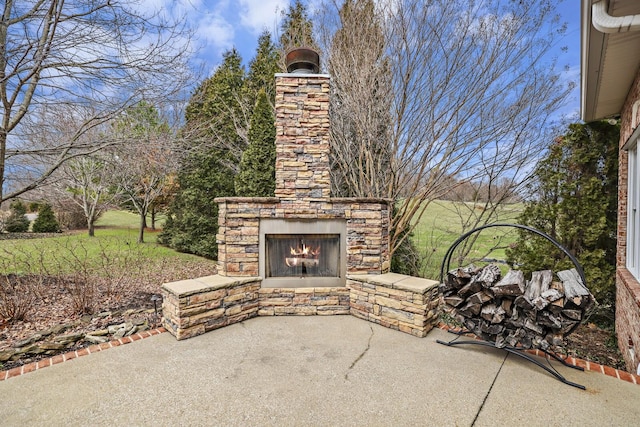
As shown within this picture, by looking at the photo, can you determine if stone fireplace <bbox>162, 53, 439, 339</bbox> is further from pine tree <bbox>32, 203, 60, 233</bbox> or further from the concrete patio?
pine tree <bbox>32, 203, 60, 233</bbox>

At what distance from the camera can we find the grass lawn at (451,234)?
18.2 ft

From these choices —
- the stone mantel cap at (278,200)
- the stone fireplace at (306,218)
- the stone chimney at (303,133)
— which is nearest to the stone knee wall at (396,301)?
the stone fireplace at (306,218)

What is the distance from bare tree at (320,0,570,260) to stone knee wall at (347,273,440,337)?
212 centimetres

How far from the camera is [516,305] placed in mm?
2727

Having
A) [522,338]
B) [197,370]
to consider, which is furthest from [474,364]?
[197,370]

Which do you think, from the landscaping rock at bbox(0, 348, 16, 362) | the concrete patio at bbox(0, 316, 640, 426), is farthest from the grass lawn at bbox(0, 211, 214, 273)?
the concrete patio at bbox(0, 316, 640, 426)

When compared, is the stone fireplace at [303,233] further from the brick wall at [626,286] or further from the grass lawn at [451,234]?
the grass lawn at [451,234]

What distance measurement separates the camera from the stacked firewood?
2535 millimetres

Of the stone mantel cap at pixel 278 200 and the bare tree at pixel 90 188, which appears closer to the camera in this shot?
the stone mantel cap at pixel 278 200

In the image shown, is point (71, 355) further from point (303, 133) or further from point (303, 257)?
point (303, 133)

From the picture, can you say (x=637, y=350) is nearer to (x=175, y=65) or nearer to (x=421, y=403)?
(x=421, y=403)

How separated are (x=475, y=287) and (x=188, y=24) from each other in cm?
545

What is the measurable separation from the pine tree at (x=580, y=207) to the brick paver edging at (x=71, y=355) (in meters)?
5.32

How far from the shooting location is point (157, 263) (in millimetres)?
8188
